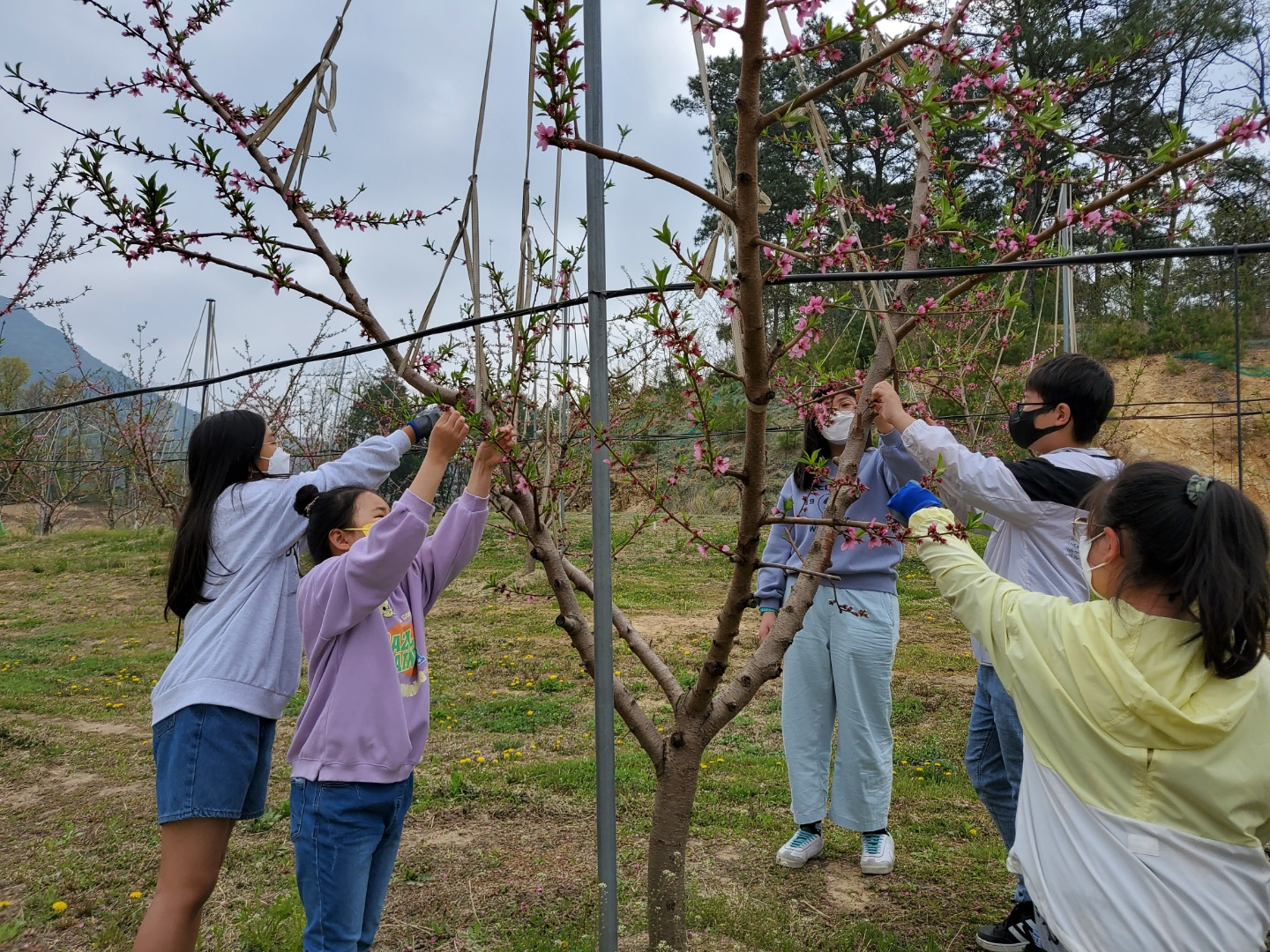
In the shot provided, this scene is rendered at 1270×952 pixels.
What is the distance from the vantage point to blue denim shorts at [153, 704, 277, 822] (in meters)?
1.92

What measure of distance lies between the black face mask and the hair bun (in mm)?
1812

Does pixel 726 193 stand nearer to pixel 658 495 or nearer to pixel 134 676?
pixel 658 495

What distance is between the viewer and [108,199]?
1.91 metres

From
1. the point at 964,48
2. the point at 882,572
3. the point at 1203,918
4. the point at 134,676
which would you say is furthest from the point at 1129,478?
the point at 134,676

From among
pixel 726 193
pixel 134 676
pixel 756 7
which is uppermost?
pixel 756 7

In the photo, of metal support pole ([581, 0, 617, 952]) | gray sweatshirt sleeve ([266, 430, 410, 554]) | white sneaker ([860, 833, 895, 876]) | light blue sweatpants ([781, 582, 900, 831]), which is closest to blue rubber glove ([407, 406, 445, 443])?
gray sweatshirt sleeve ([266, 430, 410, 554])

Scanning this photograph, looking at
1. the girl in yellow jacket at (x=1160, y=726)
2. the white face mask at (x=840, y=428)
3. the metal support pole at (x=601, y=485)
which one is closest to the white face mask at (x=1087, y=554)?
the girl in yellow jacket at (x=1160, y=726)

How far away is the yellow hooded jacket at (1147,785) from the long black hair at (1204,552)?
0.05 m

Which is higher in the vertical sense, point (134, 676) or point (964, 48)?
point (964, 48)

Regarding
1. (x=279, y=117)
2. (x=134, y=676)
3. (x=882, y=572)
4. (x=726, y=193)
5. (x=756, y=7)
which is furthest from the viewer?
(x=134, y=676)

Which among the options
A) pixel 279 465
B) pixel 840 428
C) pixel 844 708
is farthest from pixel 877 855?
pixel 279 465

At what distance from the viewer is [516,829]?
3.47 m

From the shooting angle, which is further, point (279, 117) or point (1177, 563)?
point (279, 117)

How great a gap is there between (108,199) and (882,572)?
2506 mm
